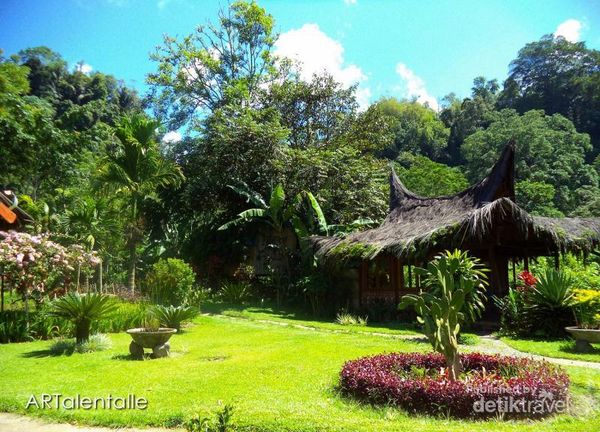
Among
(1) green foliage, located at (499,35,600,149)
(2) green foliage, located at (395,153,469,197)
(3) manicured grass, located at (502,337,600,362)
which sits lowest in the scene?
(3) manicured grass, located at (502,337,600,362)

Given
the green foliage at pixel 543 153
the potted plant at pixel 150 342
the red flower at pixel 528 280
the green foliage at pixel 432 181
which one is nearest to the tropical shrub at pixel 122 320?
the potted plant at pixel 150 342

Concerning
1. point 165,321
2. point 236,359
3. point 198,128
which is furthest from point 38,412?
point 198,128

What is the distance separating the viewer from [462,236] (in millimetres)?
13938

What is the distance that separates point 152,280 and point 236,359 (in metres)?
6.77

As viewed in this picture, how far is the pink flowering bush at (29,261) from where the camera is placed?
1145 centimetres

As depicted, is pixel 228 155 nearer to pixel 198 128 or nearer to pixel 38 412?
pixel 198 128

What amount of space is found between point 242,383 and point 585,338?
7.06 meters

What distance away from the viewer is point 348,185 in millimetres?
23844

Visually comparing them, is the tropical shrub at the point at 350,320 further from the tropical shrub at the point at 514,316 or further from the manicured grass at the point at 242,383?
the tropical shrub at the point at 514,316

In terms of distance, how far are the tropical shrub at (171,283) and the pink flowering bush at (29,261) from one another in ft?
8.97

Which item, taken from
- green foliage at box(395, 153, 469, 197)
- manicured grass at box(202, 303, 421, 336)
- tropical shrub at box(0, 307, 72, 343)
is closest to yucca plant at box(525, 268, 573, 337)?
manicured grass at box(202, 303, 421, 336)

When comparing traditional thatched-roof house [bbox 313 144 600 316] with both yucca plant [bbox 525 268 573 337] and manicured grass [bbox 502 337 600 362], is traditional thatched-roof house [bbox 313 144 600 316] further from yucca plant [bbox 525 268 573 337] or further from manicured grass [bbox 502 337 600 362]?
manicured grass [bbox 502 337 600 362]

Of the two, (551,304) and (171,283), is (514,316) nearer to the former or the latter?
(551,304)

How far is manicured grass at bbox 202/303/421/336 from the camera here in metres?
13.9
